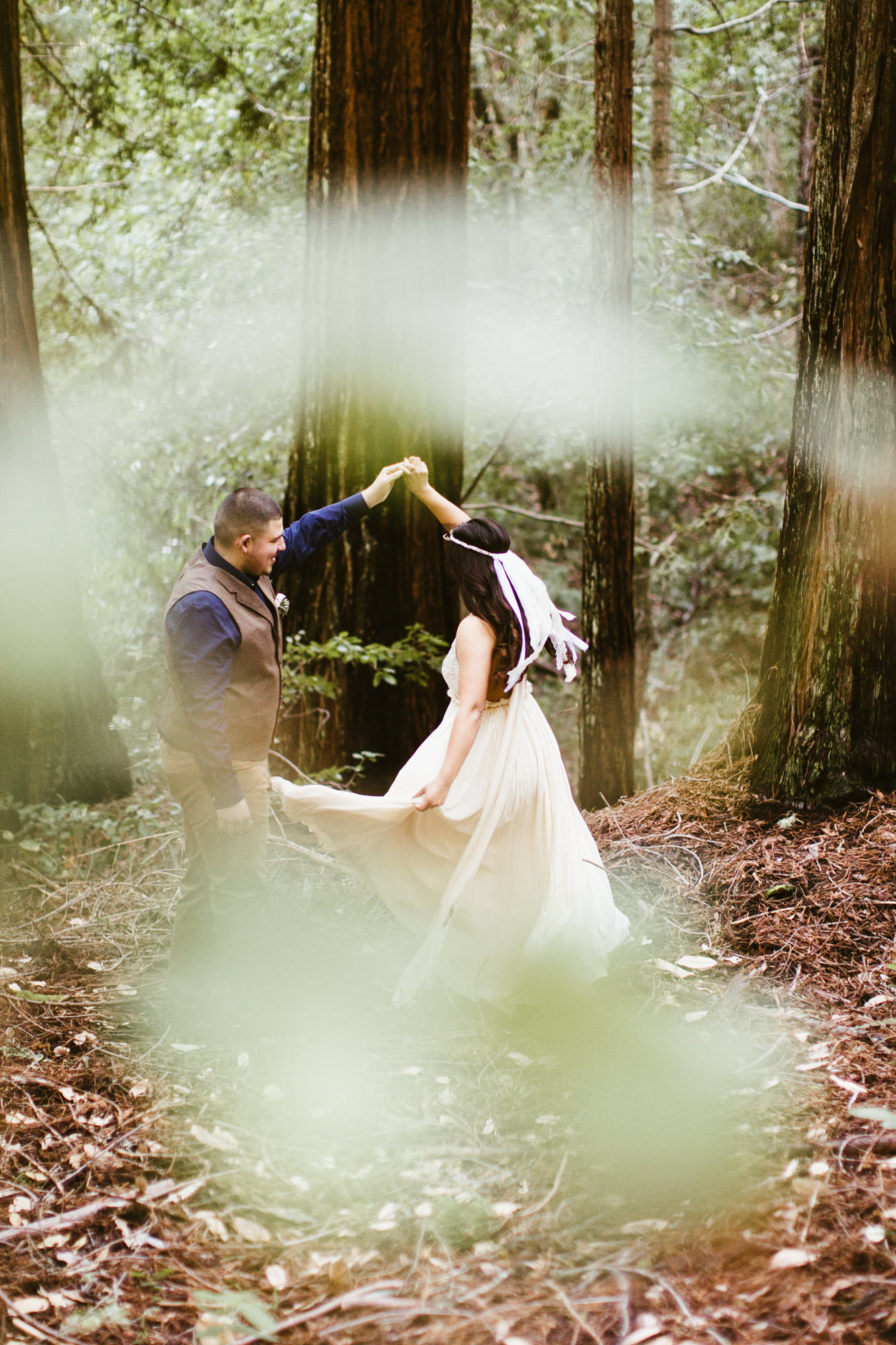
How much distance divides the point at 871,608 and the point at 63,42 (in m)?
9.70

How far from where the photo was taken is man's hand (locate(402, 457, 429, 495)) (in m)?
4.38

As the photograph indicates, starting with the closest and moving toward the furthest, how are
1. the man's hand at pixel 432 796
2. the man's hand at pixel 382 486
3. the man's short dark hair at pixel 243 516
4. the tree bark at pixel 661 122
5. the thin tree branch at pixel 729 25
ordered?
1. the man's hand at pixel 432 796
2. the man's short dark hair at pixel 243 516
3. the man's hand at pixel 382 486
4. the thin tree branch at pixel 729 25
5. the tree bark at pixel 661 122

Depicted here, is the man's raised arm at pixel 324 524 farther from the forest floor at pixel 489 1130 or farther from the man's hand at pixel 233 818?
the forest floor at pixel 489 1130

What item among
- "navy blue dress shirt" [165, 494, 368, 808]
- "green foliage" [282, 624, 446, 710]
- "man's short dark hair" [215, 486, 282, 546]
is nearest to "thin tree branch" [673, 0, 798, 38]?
"green foliage" [282, 624, 446, 710]

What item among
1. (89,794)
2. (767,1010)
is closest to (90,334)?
(89,794)

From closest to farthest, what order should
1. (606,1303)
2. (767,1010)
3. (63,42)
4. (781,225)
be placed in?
(606,1303) → (767,1010) → (63,42) → (781,225)

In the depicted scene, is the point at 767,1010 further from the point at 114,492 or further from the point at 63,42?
the point at 63,42

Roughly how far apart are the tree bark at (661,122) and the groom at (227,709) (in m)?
9.78

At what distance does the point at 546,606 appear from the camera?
3.99m

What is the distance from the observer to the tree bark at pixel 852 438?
465 cm

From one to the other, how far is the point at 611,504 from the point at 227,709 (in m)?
4.92

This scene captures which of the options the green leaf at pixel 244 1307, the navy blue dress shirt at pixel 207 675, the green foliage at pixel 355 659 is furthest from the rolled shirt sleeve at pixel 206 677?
the green foliage at pixel 355 659

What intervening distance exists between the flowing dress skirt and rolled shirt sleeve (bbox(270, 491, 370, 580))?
3.00 ft

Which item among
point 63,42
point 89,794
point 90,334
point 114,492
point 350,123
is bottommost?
point 89,794
